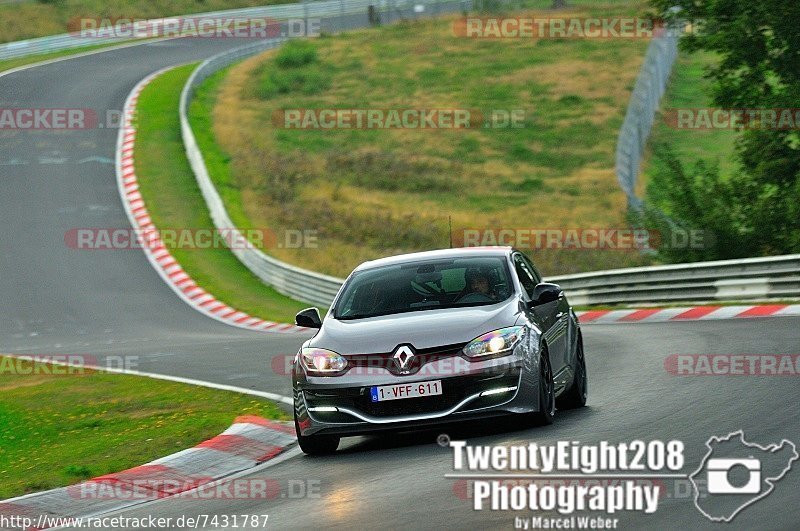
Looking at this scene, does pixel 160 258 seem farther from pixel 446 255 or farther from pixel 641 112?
pixel 446 255

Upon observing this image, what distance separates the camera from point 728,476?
820cm

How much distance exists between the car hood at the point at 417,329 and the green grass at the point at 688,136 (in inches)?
1208

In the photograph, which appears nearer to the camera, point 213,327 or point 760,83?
point 760,83

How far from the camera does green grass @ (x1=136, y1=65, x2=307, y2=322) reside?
3120 cm

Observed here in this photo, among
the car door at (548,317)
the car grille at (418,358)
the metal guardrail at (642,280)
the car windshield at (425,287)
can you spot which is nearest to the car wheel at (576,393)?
the car door at (548,317)

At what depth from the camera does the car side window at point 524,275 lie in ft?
39.3

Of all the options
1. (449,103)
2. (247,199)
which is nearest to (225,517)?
(247,199)

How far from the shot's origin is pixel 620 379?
14.1 meters

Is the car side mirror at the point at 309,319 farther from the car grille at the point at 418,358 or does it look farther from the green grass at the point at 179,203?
the green grass at the point at 179,203

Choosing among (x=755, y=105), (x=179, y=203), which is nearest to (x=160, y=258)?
(x=179, y=203)

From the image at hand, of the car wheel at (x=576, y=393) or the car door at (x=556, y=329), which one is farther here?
the car wheel at (x=576, y=393)

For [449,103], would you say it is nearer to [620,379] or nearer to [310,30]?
[310,30]

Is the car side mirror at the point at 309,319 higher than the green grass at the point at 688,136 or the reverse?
the reverse

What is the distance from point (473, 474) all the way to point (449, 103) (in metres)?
47.1
